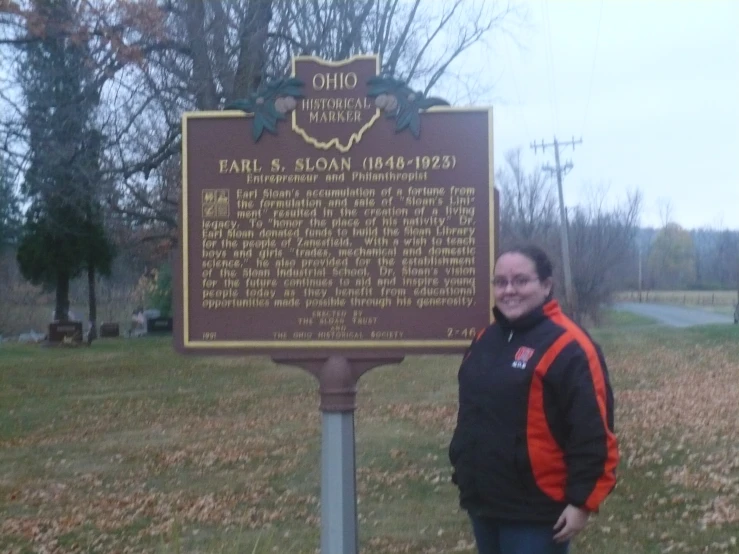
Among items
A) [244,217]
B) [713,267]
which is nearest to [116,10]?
[244,217]

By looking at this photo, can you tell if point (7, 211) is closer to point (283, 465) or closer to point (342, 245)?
point (283, 465)

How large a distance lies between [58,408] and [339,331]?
12387 millimetres

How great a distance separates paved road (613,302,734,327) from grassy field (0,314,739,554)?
18.3 m

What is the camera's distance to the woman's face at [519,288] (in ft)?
12.7

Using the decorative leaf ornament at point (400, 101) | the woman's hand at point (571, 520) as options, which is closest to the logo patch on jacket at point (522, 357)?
the woman's hand at point (571, 520)

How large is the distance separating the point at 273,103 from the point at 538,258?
2.03 metres

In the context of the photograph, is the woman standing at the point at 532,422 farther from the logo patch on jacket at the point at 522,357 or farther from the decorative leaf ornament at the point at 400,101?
the decorative leaf ornament at the point at 400,101

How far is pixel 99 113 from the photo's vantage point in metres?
20.8

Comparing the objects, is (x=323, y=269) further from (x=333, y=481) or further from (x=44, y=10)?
(x=44, y=10)

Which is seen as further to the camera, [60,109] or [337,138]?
[60,109]

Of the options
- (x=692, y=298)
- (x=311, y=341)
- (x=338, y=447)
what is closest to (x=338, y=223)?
(x=311, y=341)

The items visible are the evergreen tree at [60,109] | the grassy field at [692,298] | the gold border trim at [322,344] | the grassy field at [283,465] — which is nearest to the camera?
the gold border trim at [322,344]

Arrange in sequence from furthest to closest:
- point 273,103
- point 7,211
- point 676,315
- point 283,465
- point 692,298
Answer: point 692,298, point 676,315, point 7,211, point 283,465, point 273,103

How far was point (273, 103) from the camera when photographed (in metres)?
5.34
